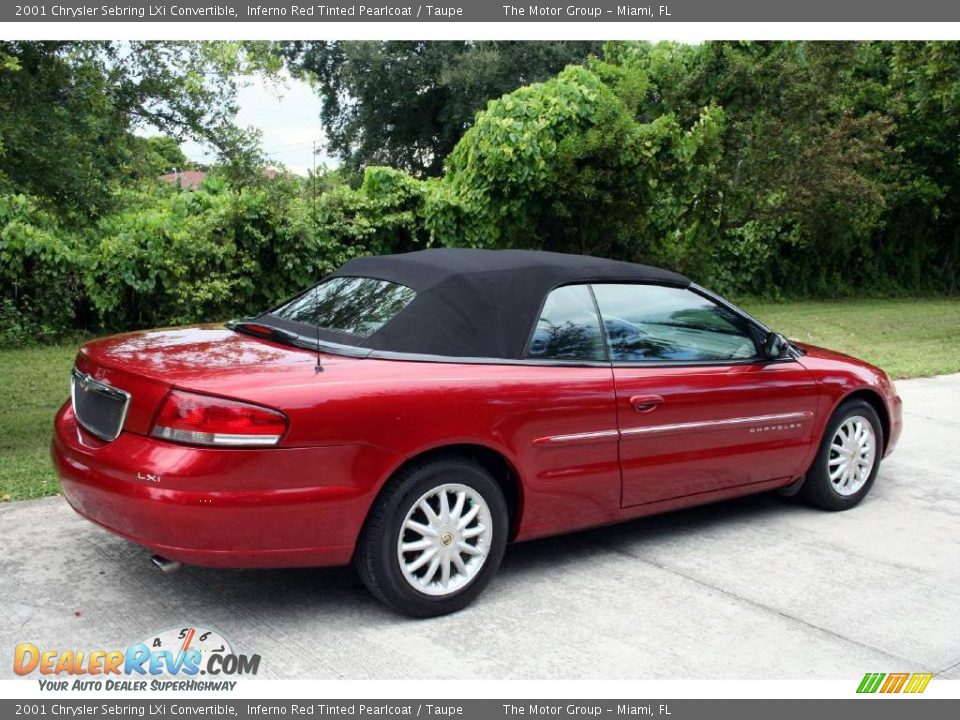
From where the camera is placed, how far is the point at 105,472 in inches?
159

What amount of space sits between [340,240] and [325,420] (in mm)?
9951

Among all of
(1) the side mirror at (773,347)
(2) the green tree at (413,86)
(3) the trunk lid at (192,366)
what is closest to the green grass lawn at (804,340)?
(3) the trunk lid at (192,366)

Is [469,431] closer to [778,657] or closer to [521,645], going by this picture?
[521,645]

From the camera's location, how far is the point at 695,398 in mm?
5137

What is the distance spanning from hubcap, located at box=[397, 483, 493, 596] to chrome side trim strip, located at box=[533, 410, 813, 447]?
43cm

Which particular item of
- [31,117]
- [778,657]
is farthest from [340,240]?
[778,657]

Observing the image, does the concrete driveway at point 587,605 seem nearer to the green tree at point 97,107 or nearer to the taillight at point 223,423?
the taillight at point 223,423

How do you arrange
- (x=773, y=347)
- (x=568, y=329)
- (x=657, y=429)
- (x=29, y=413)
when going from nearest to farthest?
(x=568, y=329) < (x=657, y=429) < (x=773, y=347) < (x=29, y=413)

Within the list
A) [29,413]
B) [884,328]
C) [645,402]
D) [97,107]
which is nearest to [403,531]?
[645,402]

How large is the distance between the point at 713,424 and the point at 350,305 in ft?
6.30

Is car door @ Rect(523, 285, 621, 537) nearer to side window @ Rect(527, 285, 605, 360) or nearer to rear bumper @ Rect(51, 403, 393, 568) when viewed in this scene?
side window @ Rect(527, 285, 605, 360)

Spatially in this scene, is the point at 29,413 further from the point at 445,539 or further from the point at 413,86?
the point at 413,86

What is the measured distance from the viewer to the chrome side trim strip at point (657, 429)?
461cm

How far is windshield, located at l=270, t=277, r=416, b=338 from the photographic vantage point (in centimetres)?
466
